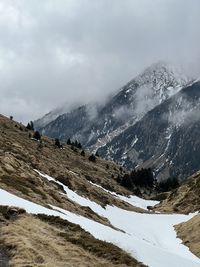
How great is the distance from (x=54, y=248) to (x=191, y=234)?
45.4 meters

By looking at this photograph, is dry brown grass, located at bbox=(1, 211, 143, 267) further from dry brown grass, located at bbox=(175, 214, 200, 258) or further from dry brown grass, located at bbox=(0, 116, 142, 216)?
dry brown grass, located at bbox=(175, 214, 200, 258)

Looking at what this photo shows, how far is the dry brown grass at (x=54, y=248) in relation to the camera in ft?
76.6

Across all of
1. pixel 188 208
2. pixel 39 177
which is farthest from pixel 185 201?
pixel 39 177

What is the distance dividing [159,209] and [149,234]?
147 feet

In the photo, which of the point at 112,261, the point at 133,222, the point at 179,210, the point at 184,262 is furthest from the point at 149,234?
the point at 112,261

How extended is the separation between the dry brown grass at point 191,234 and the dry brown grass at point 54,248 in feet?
96.6

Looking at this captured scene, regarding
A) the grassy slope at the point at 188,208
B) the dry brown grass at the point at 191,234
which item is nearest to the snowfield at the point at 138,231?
the dry brown grass at the point at 191,234

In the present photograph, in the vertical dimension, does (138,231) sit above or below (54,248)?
above

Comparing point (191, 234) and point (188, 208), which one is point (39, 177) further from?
point (188, 208)

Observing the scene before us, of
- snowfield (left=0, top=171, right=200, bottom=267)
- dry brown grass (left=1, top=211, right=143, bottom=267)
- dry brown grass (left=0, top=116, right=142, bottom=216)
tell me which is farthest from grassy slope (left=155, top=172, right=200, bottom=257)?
dry brown grass (left=1, top=211, right=143, bottom=267)

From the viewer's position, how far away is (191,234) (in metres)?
67.6

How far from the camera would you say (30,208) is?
3844 centimetres

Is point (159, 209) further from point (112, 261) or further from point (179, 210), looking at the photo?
point (112, 261)

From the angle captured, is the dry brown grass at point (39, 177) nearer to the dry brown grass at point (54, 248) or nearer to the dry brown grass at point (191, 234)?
the dry brown grass at point (54, 248)
